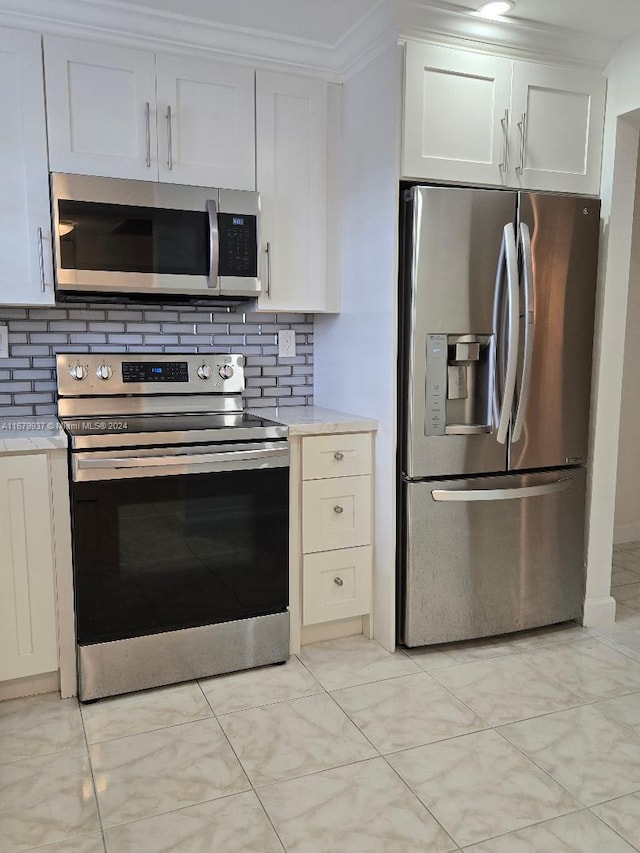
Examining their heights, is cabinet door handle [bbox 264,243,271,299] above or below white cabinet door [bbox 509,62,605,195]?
below

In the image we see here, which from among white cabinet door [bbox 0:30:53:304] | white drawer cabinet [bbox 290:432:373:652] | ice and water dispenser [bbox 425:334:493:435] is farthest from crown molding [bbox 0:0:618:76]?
white drawer cabinet [bbox 290:432:373:652]

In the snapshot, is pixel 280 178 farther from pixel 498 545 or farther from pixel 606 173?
pixel 498 545

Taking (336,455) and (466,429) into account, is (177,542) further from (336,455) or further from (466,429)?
(466,429)

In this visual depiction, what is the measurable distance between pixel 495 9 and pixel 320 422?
153 centimetres

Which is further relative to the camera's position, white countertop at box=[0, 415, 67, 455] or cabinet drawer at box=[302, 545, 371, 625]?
cabinet drawer at box=[302, 545, 371, 625]

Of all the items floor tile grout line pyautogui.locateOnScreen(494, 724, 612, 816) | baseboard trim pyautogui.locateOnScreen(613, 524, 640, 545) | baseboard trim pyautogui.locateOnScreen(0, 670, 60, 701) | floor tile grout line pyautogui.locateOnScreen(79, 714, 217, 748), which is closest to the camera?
floor tile grout line pyautogui.locateOnScreen(494, 724, 612, 816)

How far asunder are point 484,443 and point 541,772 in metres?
1.11

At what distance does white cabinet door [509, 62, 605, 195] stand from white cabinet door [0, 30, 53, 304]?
169 centimetres

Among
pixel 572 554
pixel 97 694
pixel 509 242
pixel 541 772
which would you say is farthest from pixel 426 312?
pixel 97 694

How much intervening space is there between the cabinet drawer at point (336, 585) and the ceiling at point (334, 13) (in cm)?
193

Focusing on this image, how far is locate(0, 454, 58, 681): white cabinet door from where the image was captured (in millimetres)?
2137

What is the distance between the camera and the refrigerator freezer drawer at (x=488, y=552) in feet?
8.39

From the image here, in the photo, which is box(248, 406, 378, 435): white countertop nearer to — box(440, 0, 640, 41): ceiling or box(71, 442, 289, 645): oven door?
box(71, 442, 289, 645): oven door

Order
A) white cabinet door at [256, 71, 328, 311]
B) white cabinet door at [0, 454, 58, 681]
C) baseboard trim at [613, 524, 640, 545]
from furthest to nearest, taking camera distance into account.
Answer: baseboard trim at [613, 524, 640, 545] → white cabinet door at [256, 71, 328, 311] → white cabinet door at [0, 454, 58, 681]
